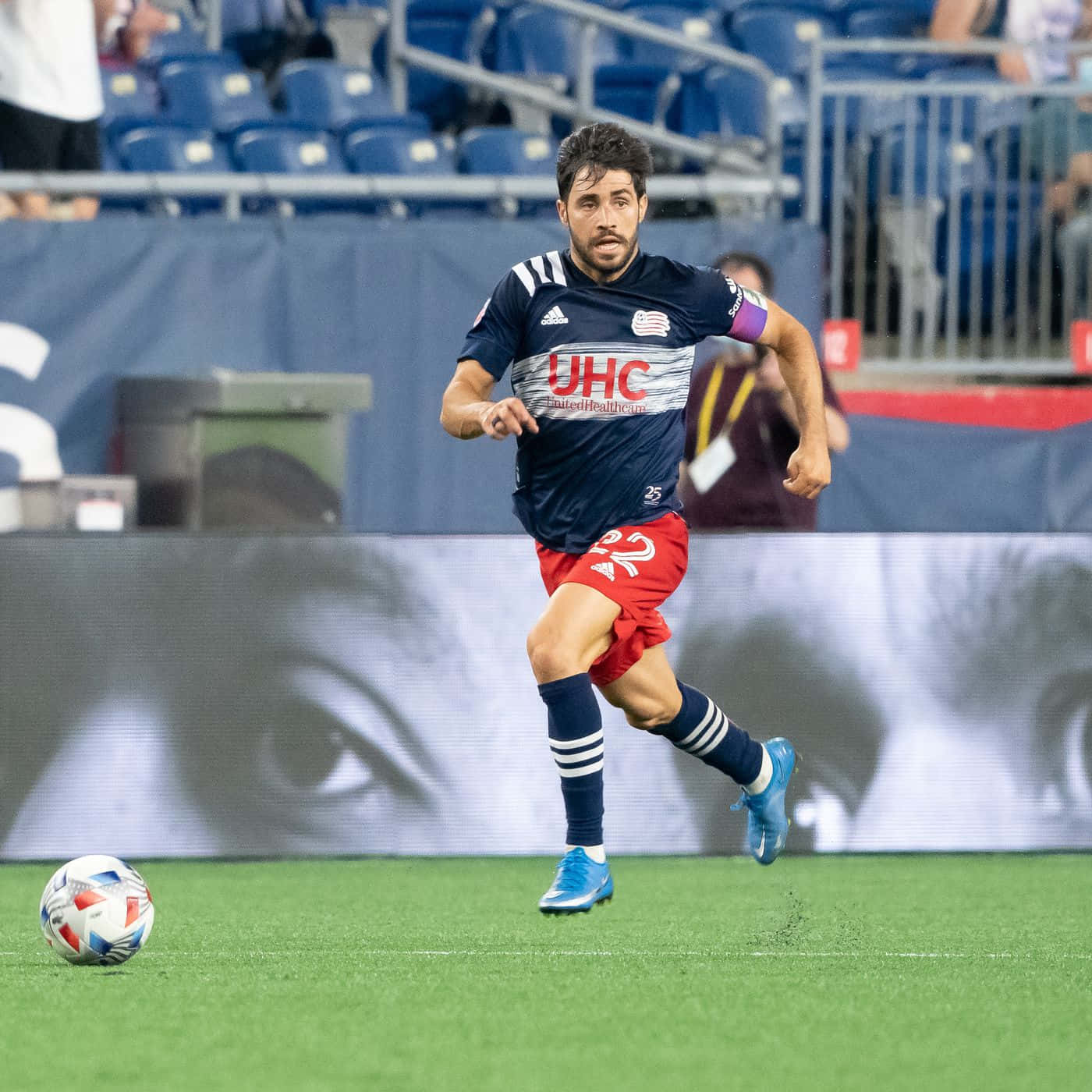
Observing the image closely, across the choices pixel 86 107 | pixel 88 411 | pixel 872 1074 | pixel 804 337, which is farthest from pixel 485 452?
pixel 872 1074

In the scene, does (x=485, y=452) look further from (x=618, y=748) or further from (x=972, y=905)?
(x=972, y=905)

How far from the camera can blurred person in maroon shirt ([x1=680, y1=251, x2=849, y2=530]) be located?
8531 mm

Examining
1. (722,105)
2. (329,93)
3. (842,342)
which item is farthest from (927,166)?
(329,93)

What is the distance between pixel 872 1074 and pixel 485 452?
669 cm

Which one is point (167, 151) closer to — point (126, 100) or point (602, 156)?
point (126, 100)

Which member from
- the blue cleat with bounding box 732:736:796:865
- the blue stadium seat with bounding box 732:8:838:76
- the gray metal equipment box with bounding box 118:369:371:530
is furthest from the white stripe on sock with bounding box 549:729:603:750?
the blue stadium seat with bounding box 732:8:838:76

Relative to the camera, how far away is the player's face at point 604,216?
208 inches

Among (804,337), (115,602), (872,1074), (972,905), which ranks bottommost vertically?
(972,905)

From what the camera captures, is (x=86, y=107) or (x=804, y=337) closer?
(x=804, y=337)

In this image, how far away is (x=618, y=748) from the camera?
7.41 m

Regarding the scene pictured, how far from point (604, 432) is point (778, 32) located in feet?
27.6

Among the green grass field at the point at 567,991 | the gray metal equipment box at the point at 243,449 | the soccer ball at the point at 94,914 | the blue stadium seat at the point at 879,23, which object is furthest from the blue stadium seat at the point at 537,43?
the soccer ball at the point at 94,914

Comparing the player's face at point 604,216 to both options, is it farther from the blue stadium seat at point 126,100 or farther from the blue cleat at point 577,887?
the blue stadium seat at point 126,100

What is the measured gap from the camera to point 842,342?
10.4 m
